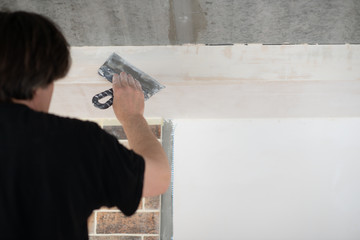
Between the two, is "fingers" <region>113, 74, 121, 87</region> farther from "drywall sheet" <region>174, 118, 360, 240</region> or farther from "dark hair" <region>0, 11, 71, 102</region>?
"drywall sheet" <region>174, 118, 360, 240</region>

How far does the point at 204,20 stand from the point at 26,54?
733 mm

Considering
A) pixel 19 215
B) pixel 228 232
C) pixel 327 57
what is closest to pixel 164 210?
pixel 228 232

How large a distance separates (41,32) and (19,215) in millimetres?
418

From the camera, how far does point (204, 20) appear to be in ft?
4.63

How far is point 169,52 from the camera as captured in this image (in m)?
1.49

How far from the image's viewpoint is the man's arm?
1012 mm

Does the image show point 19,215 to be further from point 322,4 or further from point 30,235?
point 322,4

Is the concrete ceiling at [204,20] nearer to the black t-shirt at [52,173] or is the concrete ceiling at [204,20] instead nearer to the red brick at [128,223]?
the black t-shirt at [52,173]

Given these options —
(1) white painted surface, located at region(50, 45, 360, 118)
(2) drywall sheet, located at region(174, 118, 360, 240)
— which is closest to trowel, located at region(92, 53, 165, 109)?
(1) white painted surface, located at region(50, 45, 360, 118)

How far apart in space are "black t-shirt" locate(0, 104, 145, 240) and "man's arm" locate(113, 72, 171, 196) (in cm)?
11

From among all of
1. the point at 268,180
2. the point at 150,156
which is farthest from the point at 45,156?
the point at 268,180

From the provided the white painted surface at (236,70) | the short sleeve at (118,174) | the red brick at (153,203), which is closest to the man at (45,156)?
the short sleeve at (118,174)

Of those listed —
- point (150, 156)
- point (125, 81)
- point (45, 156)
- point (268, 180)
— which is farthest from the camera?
point (268, 180)

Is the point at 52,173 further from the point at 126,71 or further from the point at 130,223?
the point at 130,223
